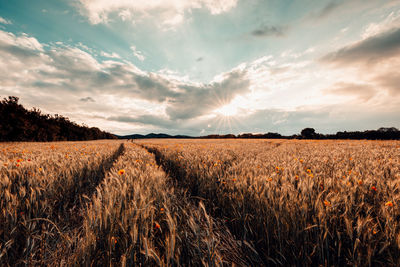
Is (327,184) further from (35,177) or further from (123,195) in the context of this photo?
(35,177)

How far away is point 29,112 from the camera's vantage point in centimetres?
3716

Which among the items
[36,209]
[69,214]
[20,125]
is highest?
[20,125]

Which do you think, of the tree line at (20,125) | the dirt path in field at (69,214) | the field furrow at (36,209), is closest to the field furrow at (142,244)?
the dirt path in field at (69,214)

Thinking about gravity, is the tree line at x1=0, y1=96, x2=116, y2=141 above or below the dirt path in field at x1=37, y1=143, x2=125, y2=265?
above

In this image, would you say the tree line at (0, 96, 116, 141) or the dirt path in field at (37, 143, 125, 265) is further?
the tree line at (0, 96, 116, 141)

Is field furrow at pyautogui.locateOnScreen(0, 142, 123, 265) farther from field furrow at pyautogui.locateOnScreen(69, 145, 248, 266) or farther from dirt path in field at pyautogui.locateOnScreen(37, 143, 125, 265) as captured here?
field furrow at pyautogui.locateOnScreen(69, 145, 248, 266)

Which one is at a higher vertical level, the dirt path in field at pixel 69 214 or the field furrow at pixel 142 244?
the field furrow at pixel 142 244

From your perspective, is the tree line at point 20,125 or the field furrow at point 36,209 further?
the tree line at point 20,125

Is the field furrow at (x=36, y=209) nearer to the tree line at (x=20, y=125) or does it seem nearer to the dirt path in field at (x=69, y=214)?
the dirt path in field at (x=69, y=214)

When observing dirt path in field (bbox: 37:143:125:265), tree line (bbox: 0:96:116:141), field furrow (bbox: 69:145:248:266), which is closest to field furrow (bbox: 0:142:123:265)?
dirt path in field (bbox: 37:143:125:265)

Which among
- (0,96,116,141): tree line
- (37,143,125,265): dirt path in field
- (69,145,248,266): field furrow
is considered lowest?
(37,143,125,265): dirt path in field

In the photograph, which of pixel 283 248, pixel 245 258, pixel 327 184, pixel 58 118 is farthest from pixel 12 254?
pixel 58 118

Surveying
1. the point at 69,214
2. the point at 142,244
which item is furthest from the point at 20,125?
the point at 142,244

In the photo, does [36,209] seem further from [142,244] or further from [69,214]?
[142,244]
